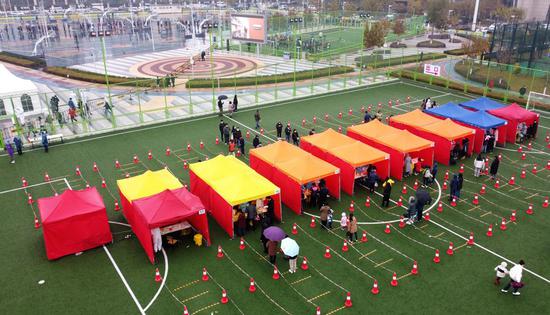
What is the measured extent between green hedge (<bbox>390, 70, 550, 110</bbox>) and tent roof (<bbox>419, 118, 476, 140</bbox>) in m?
14.3

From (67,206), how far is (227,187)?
5982 millimetres

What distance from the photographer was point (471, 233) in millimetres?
16828

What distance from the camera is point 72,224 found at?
1566 centimetres

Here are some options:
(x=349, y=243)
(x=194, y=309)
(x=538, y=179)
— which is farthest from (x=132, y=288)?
(x=538, y=179)

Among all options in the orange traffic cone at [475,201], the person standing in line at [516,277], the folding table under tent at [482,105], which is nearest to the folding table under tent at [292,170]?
the orange traffic cone at [475,201]

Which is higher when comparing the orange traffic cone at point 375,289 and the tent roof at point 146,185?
the tent roof at point 146,185

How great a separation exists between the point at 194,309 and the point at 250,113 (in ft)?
71.5

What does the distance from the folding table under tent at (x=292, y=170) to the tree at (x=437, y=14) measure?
7297cm

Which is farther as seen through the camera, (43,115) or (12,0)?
(12,0)

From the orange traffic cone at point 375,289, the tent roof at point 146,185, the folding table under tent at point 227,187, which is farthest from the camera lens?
the tent roof at point 146,185

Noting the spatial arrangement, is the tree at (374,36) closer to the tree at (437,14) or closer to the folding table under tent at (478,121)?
the tree at (437,14)

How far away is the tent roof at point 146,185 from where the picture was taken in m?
17.2

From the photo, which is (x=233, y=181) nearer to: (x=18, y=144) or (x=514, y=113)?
(x=18, y=144)

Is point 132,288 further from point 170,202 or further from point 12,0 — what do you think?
point 12,0
